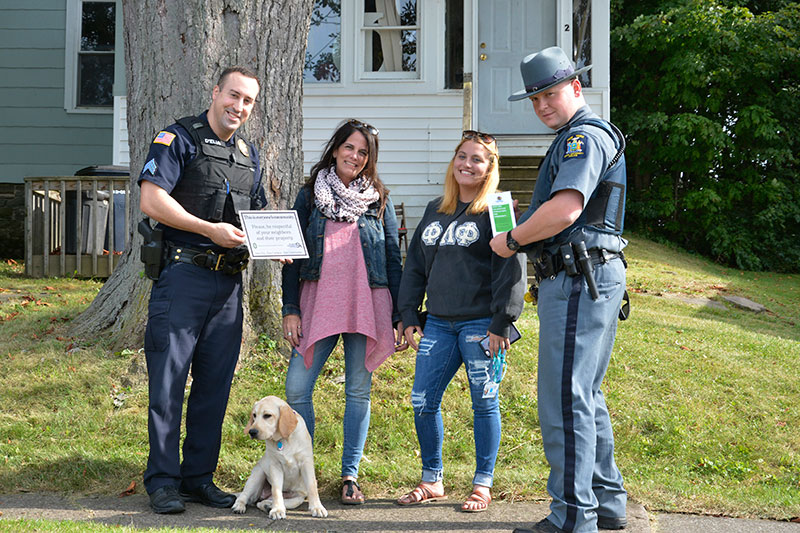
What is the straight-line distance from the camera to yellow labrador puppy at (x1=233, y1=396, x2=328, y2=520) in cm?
396

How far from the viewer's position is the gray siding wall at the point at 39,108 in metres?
Answer: 14.1

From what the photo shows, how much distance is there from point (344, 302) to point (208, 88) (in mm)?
2225

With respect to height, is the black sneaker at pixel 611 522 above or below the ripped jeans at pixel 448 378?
below

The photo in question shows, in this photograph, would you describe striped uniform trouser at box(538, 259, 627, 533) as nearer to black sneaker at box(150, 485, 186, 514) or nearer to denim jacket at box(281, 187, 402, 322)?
denim jacket at box(281, 187, 402, 322)

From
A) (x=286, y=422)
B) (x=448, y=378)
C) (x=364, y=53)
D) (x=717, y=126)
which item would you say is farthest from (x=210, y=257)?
(x=717, y=126)

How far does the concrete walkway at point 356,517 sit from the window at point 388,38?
30.1 ft

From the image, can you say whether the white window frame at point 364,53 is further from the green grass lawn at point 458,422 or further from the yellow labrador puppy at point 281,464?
the yellow labrador puppy at point 281,464

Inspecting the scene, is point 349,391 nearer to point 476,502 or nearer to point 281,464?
point 281,464

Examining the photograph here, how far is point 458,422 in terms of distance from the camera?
5398 mm

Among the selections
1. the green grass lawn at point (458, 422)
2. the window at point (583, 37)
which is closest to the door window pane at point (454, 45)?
the window at point (583, 37)

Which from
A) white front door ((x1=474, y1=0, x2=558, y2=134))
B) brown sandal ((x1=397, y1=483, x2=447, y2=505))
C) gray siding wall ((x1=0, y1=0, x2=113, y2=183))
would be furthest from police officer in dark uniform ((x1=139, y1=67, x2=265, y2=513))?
gray siding wall ((x1=0, y1=0, x2=113, y2=183))

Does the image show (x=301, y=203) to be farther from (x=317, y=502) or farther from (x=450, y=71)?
(x=450, y=71)

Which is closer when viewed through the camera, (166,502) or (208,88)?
(166,502)

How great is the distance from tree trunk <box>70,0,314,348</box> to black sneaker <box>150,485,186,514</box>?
1999 mm
